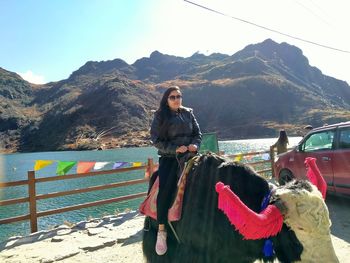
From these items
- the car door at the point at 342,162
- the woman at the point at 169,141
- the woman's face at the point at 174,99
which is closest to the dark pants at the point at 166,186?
the woman at the point at 169,141

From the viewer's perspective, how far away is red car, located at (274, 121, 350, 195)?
6502 mm

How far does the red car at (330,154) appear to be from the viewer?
6502mm

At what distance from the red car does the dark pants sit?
3.91 metres

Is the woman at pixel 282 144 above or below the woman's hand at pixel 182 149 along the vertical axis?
below

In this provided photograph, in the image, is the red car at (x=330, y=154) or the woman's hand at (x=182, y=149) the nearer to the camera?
the woman's hand at (x=182, y=149)

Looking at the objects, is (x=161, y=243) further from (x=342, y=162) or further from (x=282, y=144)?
(x=282, y=144)

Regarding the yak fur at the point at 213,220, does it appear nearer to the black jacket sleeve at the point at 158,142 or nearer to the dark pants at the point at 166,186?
the dark pants at the point at 166,186

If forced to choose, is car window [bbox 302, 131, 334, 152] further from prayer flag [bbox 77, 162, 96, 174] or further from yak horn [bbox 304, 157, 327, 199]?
prayer flag [bbox 77, 162, 96, 174]

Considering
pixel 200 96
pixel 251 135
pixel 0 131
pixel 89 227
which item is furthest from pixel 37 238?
pixel 0 131

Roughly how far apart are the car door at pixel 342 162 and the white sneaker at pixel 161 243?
4.61 metres

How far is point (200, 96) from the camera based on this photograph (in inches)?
5049

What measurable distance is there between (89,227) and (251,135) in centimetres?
10212

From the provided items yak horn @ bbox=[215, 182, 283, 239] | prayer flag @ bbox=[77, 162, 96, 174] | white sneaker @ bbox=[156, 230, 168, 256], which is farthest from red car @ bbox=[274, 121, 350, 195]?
yak horn @ bbox=[215, 182, 283, 239]

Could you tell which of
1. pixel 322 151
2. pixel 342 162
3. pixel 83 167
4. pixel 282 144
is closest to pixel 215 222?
pixel 342 162
